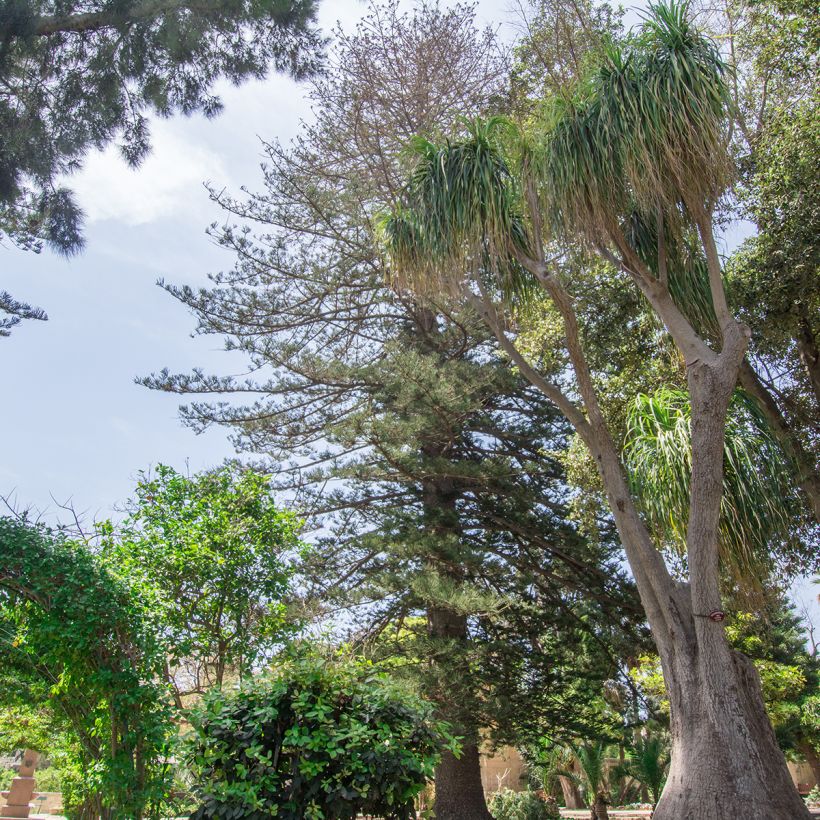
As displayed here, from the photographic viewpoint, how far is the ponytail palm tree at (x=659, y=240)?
517 cm

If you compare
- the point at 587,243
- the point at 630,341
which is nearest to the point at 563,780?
the point at 630,341

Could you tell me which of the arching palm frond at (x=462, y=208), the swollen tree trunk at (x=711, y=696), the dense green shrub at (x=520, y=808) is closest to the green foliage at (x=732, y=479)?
the swollen tree trunk at (x=711, y=696)

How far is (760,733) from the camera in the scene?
524 centimetres

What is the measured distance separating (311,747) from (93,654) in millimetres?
1775

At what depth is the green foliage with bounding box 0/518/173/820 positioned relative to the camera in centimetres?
449

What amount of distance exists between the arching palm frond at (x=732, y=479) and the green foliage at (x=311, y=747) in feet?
10.6

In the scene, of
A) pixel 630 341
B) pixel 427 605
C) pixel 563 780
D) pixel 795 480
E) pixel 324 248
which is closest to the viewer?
pixel 795 480

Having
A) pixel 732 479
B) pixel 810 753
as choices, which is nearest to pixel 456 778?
pixel 732 479

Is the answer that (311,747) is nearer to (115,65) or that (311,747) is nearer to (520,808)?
(115,65)

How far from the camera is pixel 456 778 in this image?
32.9 feet

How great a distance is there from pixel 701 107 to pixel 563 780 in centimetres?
1787

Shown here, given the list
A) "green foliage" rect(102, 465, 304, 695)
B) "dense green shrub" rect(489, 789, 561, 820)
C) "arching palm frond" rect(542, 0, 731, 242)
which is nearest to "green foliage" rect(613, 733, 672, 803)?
"dense green shrub" rect(489, 789, 561, 820)

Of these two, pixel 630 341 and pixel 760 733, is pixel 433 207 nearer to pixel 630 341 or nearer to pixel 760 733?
pixel 630 341

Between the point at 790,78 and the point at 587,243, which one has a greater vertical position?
the point at 790,78
